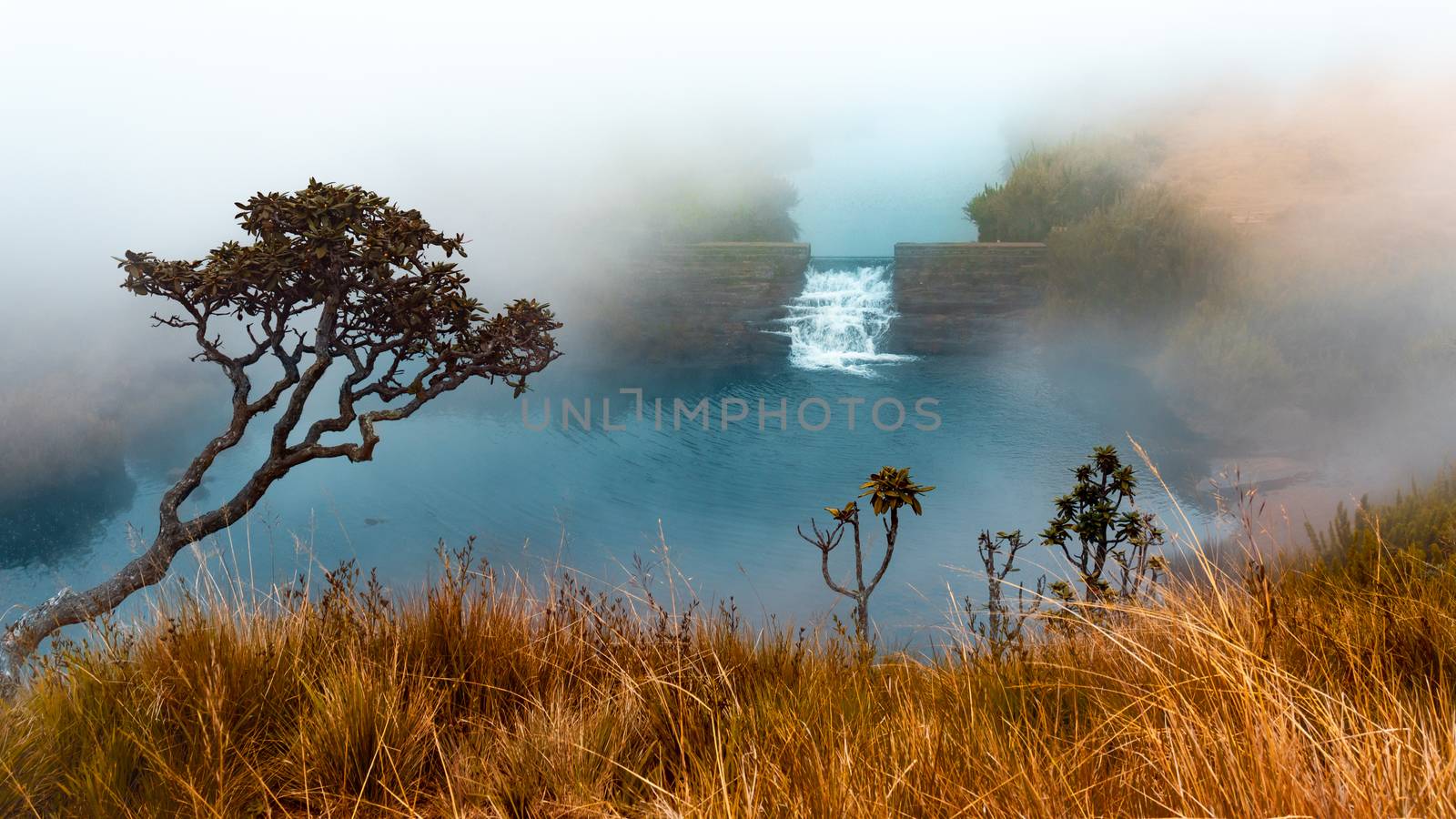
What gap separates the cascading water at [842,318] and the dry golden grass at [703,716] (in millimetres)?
22067

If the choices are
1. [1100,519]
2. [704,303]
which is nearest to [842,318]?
[704,303]

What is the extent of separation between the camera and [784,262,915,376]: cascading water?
25938 mm

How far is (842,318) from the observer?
27.1 metres

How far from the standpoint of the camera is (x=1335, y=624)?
295 centimetres

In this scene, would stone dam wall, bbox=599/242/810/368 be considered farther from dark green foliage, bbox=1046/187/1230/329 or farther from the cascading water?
dark green foliage, bbox=1046/187/1230/329

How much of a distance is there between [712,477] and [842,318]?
35.3 feet

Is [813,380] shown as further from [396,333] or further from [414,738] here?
[414,738]

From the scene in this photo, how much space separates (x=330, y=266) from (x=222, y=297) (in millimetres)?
881

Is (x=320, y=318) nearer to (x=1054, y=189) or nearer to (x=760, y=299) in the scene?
(x=760, y=299)

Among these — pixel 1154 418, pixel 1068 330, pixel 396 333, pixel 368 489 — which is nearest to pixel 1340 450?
pixel 1154 418

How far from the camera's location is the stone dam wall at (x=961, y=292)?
87.9 ft

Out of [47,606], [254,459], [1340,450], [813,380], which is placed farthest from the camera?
[813,380]

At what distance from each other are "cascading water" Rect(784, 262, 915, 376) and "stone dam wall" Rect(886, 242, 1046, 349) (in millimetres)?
592

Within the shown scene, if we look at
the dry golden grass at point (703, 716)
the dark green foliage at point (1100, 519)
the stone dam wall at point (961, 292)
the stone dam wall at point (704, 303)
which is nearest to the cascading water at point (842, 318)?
the stone dam wall at point (961, 292)
